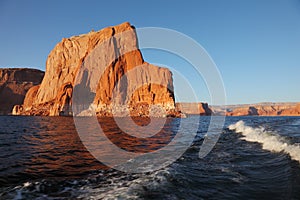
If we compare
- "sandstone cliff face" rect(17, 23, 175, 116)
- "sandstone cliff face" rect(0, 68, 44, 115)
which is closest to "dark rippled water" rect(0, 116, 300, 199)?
"sandstone cliff face" rect(17, 23, 175, 116)

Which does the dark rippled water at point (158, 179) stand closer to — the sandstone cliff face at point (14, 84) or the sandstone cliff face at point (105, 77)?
the sandstone cliff face at point (105, 77)

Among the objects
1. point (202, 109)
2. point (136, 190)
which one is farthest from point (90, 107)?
point (202, 109)

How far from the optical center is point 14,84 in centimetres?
15875

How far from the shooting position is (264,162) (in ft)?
27.1

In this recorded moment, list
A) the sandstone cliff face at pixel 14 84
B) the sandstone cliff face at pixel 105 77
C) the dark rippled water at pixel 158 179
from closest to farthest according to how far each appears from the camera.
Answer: the dark rippled water at pixel 158 179 → the sandstone cliff face at pixel 105 77 → the sandstone cliff face at pixel 14 84

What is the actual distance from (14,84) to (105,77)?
108447 mm

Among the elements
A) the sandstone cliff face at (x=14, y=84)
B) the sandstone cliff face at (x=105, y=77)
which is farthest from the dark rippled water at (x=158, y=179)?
the sandstone cliff face at (x=14, y=84)

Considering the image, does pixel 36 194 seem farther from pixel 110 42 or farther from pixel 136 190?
pixel 110 42

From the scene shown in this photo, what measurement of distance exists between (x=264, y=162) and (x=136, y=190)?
240 inches

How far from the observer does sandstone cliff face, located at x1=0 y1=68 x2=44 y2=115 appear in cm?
14275

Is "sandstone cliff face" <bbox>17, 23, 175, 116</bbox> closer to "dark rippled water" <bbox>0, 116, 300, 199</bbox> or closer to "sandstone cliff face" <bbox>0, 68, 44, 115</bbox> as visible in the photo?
"sandstone cliff face" <bbox>0, 68, 44, 115</bbox>

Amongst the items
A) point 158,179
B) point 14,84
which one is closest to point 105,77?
point 158,179

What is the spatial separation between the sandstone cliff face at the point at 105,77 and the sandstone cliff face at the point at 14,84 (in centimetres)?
4328

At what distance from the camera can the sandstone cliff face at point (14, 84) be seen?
142750mm
